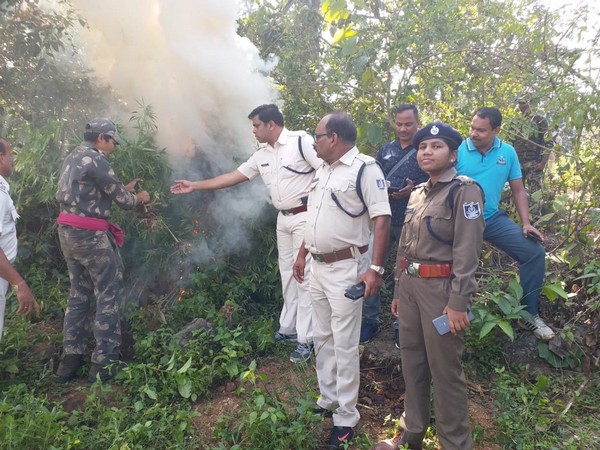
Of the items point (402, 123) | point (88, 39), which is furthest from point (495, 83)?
point (88, 39)

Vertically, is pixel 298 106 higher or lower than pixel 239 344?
higher

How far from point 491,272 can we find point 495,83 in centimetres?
253

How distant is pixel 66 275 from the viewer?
5.28 m

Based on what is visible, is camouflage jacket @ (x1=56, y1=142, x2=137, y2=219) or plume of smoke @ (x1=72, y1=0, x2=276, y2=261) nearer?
camouflage jacket @ (x1=56, y1=142, x2=137, y2=219)

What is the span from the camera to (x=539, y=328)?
153 inches

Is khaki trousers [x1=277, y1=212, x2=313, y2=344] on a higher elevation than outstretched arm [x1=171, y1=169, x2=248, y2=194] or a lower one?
lower

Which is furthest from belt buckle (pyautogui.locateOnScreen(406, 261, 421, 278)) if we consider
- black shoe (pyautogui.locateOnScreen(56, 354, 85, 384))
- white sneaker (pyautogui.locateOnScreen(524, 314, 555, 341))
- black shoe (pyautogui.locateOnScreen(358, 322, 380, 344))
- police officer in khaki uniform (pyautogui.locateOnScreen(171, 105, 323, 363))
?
black shoe (pyautogui.locateOnScreen(56, 354, 85, 384))

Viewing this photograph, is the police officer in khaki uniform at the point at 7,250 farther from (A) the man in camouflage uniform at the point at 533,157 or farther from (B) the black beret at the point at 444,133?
(A) the man in camouflage uniform at the point at 533,157

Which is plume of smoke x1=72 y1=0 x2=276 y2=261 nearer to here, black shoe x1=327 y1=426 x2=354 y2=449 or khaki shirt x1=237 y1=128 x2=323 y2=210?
khaki shirt x1=237 y1=128 x2=323 y2=210

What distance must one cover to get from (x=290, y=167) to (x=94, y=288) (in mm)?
2164

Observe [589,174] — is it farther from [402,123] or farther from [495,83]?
[495,83]

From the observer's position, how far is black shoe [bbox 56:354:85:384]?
394 cm

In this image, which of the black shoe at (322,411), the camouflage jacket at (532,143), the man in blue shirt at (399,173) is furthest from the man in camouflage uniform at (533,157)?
the black shoe at (322,411)

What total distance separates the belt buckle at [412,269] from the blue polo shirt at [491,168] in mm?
1558
